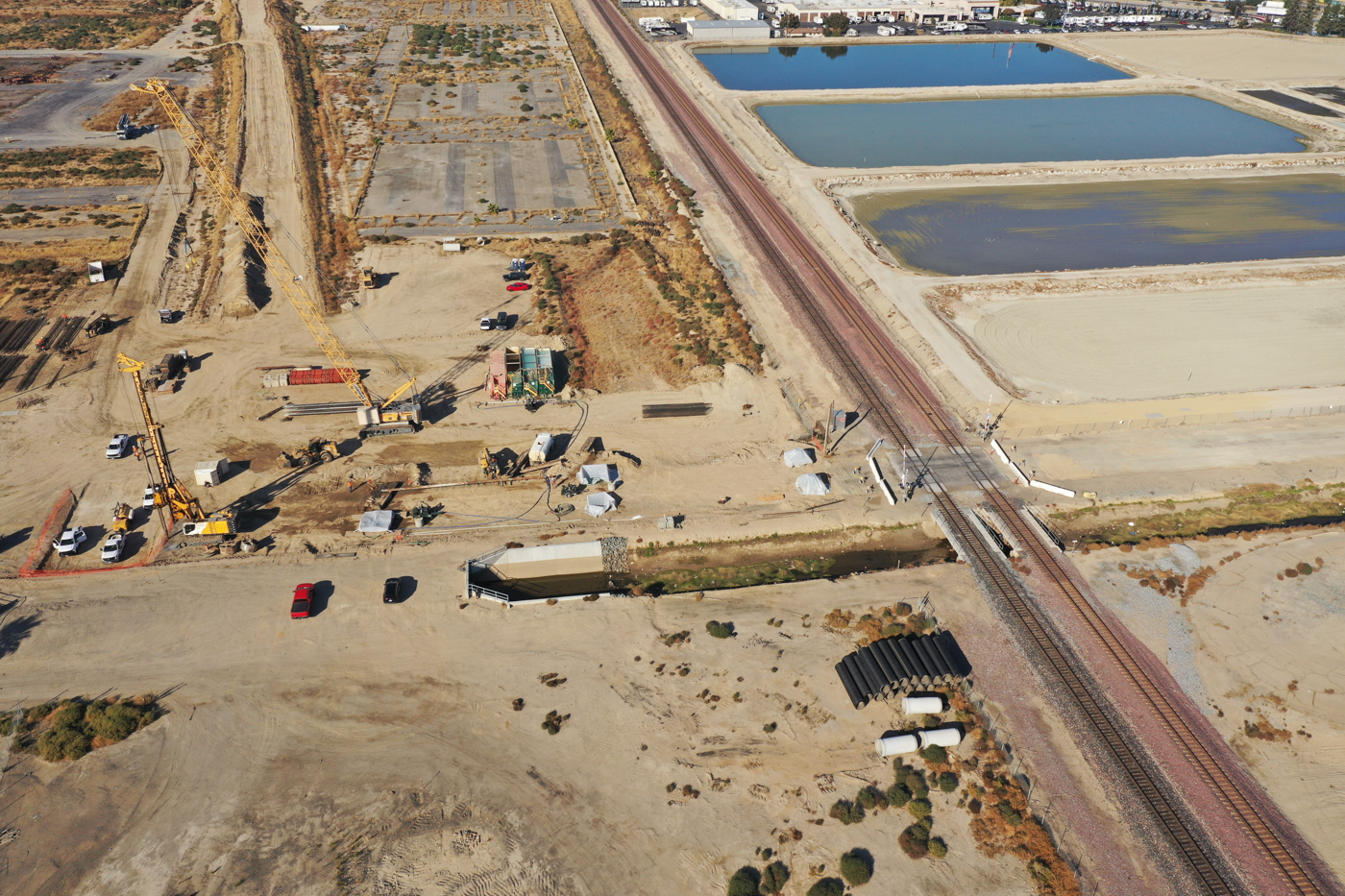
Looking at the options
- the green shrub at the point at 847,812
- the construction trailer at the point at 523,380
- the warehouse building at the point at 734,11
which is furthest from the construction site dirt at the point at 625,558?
the warehouse building at the point at 734,11

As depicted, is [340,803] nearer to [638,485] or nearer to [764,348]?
[638,485]

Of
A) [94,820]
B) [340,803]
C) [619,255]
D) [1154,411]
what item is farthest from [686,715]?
[619,255]

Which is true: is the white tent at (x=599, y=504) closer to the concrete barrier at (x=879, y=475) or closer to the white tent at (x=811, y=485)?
the white tent at (x=811, y=485)

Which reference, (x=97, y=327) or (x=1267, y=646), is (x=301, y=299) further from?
(x=1267, y=646)

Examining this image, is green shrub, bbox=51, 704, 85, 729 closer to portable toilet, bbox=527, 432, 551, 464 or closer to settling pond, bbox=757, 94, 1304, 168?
portable toilet, bbox=527, 432, 551, 464

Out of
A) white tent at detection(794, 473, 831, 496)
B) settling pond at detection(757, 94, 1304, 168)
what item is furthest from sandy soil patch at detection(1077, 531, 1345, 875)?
settling pond at detection(757, 94, 1304, 168)

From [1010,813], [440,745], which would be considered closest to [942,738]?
[1010,813]
